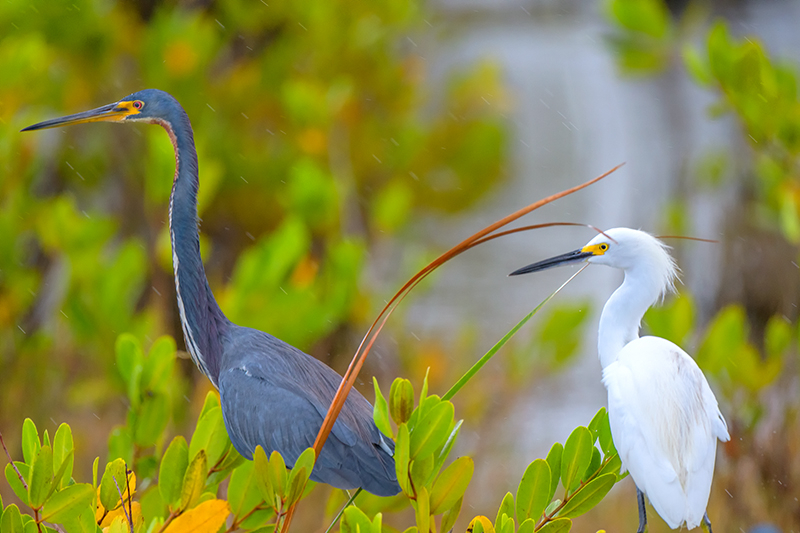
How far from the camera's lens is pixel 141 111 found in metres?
0.61

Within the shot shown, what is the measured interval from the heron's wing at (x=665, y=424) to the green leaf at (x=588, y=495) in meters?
0.03

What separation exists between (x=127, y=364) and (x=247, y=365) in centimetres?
20

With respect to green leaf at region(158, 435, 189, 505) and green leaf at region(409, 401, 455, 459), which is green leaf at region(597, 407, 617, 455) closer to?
green leaf at region(409, 401, 455, 459)

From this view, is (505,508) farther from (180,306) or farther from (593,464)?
(180,306)

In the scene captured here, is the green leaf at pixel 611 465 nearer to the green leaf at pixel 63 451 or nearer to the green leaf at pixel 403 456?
the green leaf at pixel 403 456

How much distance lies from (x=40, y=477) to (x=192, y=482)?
0.37 feet

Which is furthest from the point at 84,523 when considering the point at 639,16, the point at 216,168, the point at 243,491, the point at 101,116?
the point at 216,168

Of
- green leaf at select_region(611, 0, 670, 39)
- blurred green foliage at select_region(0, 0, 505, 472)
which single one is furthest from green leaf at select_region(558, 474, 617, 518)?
green leaf at select_region(611, 0, 670, 39)

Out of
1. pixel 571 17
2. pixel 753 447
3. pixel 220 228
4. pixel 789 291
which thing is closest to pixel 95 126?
pixel 220 228

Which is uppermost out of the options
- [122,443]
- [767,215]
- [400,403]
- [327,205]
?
[400,403]

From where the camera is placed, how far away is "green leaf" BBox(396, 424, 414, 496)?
498 mm

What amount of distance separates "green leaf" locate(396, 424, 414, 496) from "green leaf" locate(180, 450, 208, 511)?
16 cm

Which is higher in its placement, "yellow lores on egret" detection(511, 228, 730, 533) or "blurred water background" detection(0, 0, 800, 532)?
"yellow lores on egret" detection(511, 228, 730, 533)

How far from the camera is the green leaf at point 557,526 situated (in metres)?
0.59
